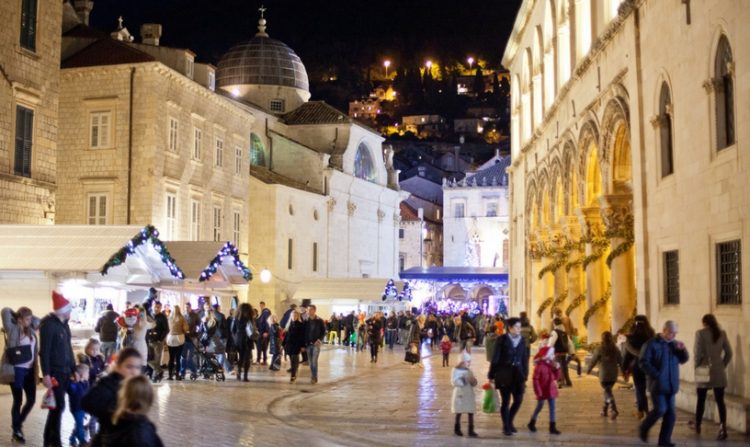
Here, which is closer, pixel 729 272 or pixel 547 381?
pixel 547 381

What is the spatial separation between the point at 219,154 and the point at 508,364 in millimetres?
27389

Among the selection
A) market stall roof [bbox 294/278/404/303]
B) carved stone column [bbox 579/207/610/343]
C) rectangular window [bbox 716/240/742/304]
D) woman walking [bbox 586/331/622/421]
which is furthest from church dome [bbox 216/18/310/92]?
rectangular window [bbox 716/240/742/304]

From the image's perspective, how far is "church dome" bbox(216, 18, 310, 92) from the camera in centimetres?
6147

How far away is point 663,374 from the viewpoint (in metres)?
11.8

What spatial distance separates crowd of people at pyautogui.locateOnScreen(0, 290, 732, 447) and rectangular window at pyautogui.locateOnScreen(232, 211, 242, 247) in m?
13.1

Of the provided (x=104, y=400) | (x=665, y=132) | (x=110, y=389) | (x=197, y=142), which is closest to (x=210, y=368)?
(x=665, y=132)

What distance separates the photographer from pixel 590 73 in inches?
956

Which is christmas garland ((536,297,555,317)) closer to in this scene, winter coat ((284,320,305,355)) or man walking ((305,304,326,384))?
man walking ((305,304,326,384))

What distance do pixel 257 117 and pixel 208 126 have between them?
1670 centimetres

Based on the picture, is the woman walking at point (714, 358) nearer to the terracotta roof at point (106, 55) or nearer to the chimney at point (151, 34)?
the terracotta roof at point (106, 55)

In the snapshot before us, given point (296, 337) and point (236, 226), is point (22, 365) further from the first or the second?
point (236, 226)

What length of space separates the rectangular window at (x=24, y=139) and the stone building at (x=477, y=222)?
5940 cm

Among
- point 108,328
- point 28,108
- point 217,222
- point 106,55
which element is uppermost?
point 106,55

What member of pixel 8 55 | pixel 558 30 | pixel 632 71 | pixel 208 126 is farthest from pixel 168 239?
pixel 632 71
